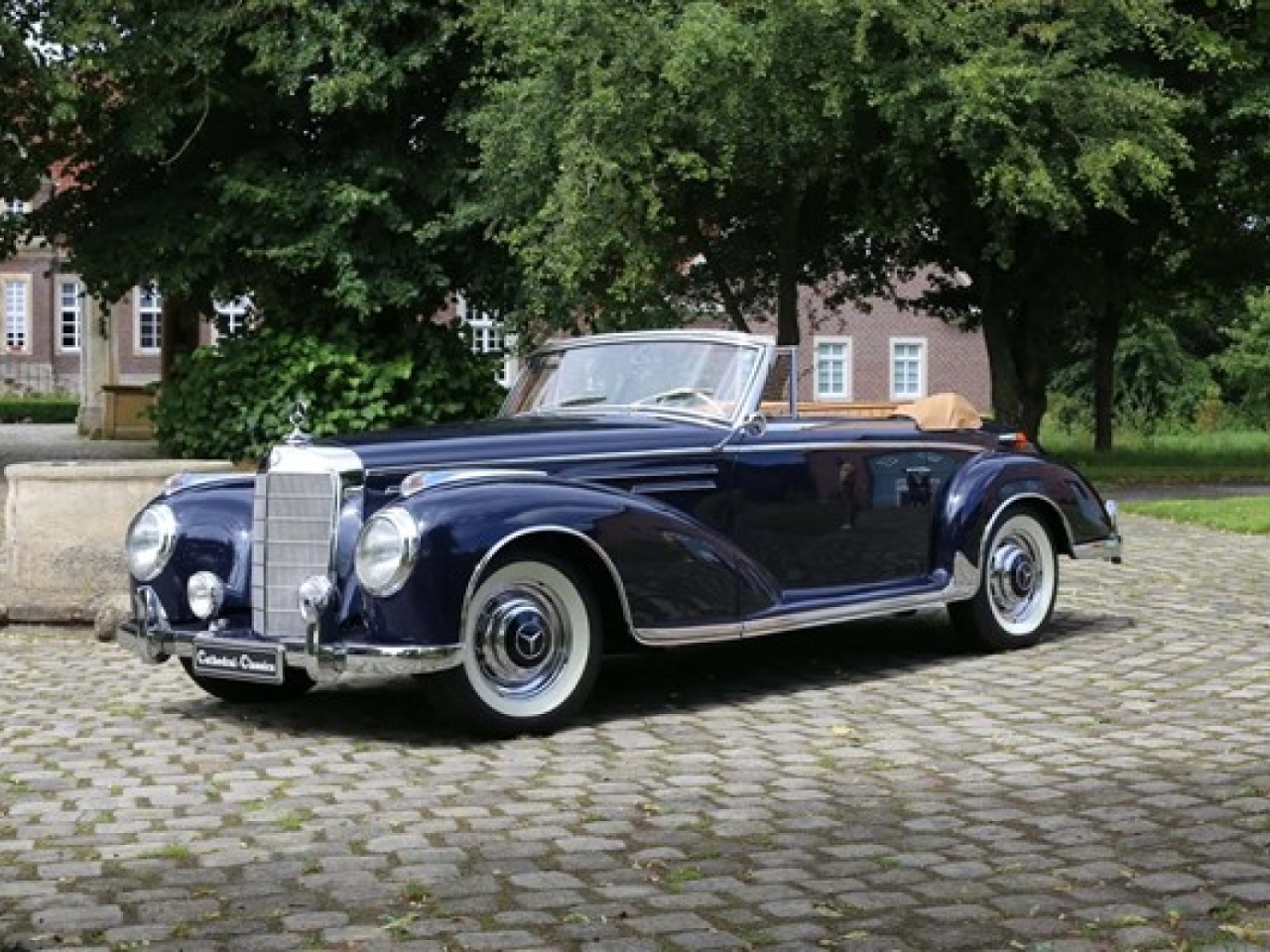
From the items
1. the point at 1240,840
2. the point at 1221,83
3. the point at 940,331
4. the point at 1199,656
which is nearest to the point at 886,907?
the point at 1240,840

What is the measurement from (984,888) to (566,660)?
9.42 feet

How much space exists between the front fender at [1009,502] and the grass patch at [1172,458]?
856 cm

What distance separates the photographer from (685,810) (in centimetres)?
615

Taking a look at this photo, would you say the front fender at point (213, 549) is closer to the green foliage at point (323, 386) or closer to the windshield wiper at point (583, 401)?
the windshield wiper at point (583, 401)

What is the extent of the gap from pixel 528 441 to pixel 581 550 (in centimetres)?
59

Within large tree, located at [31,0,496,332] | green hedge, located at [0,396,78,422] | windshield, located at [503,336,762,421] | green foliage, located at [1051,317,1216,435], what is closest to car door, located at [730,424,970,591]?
windshield, located at [503,336,762,421]

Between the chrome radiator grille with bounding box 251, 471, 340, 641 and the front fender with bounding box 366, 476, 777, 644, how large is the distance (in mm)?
422

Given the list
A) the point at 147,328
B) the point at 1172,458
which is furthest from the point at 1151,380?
the point at 147,328

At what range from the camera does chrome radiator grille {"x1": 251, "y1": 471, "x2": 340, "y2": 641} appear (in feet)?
24.8

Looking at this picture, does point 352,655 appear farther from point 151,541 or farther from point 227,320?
point 227,320

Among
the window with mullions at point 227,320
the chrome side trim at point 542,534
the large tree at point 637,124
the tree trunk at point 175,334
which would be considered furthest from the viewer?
the tree trunk at point 175,334

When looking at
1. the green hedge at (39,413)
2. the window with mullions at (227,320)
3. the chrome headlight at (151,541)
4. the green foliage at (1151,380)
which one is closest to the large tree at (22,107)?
the window with mullions at (227,320)

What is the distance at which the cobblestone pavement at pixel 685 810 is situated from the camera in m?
4.84

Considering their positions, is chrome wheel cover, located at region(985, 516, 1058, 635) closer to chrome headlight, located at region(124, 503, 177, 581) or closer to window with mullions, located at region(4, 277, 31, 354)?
chrome headlight, located at region(124, 503, 177, 581)
